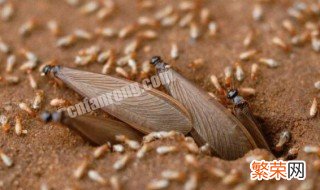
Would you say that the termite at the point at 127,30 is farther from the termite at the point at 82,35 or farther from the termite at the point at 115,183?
the termite at the point at 115,183

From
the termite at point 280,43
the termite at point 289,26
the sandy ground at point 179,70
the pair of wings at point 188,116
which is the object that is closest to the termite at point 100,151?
the sandy ground at point 179,70

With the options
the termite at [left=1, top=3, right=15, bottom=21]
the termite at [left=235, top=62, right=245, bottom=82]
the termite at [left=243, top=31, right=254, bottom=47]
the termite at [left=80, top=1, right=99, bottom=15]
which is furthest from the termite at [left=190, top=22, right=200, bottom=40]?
the termite at [left=1, top=3, right=15, bottom=21]

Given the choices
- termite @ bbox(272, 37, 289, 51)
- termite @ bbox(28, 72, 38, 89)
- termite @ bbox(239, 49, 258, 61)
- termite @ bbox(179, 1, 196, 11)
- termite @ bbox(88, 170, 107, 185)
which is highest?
termite @ bbox(179, 1, 196, 11)

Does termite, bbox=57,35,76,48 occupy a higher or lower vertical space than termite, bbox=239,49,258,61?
lower

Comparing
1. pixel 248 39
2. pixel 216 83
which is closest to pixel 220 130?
pixel 216 83

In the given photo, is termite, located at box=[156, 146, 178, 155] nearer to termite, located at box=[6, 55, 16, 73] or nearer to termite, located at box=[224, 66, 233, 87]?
termite, located at box=[224, 66, 233, 87]

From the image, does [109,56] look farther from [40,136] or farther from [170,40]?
[40,136]
